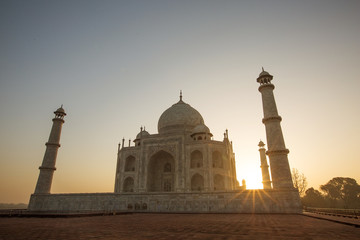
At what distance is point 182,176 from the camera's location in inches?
944

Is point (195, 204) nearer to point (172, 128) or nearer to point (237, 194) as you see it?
point (237, 194)

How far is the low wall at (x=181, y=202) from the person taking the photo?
1580 centimetres

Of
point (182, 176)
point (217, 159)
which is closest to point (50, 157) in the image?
point (182, 176)

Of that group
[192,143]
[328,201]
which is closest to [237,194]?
[192,143]

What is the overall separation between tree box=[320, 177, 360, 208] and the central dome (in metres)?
26.5

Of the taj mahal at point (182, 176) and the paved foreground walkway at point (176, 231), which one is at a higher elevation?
the taj mahal at point (182, 176)

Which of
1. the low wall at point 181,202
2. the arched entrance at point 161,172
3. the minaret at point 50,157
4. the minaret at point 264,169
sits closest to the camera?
the low wall at point 181,202

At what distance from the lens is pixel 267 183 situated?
Answer: 29.1 metres

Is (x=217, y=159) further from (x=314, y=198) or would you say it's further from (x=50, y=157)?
(x=314, y=198)

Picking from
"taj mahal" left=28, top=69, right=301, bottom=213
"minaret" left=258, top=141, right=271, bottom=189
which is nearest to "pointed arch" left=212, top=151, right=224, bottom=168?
"taj mahal" left=28, top=69, right=301, bottom=213

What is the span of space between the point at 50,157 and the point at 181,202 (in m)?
16.1

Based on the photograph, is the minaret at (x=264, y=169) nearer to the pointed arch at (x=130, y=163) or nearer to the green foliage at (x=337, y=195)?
the green foliage at (x=337, y=195)

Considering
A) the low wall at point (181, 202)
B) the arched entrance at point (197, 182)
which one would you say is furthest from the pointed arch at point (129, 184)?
the arched entrance at point (197, 182)

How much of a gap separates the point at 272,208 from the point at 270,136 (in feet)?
18.8
